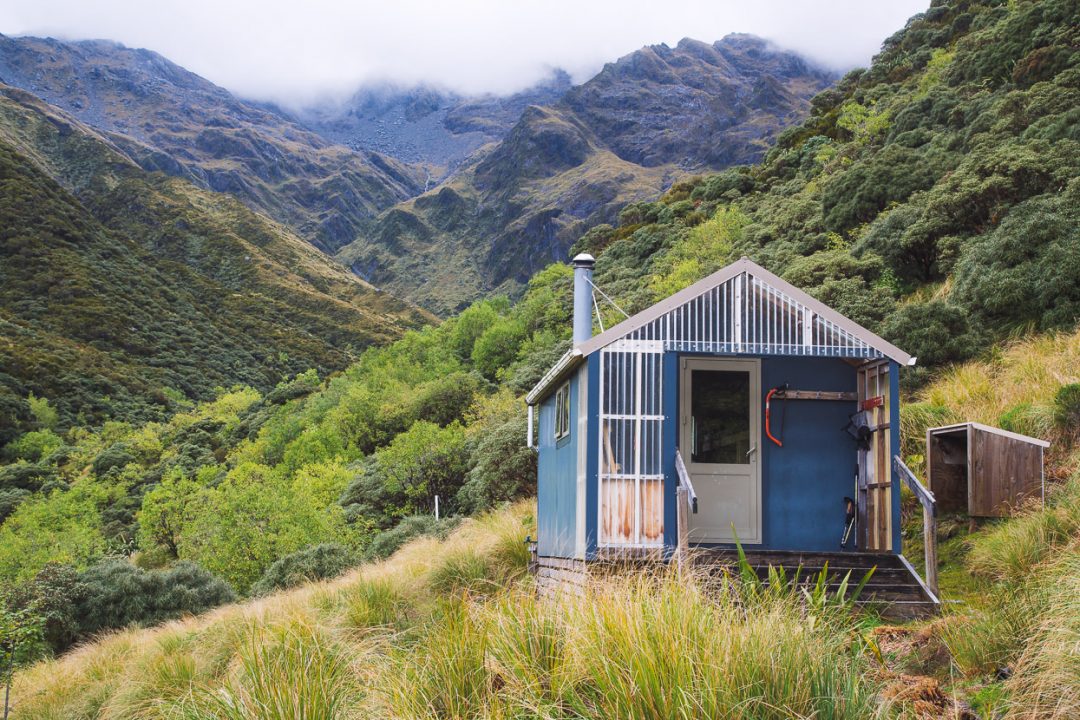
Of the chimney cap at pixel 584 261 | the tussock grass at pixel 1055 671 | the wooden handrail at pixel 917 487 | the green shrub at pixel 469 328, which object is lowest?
the tussock grass at pixel 1055 671

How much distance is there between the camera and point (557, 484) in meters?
12.5

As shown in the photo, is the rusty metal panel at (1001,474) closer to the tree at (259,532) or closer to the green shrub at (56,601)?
the green shrub at (56,601)

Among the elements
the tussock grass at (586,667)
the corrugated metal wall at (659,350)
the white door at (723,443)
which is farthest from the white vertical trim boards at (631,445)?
the tussock grass at (586,667)

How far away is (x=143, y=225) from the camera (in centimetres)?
15988

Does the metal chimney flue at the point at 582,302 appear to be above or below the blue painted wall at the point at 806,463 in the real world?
above

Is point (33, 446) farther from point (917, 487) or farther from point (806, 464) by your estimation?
point (917, 487)

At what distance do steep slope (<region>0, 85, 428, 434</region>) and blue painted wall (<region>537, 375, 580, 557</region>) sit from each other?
73.2 m

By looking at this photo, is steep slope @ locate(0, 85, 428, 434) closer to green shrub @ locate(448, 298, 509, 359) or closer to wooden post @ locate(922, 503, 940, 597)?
green shrub @ locate(448, 298, 509, 359)

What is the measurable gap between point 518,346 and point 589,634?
4079 centimetres

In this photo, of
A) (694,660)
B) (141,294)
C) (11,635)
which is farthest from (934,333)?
(141,294)

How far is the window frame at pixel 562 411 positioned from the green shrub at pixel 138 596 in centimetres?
1243

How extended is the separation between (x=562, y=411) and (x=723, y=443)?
2265 mm

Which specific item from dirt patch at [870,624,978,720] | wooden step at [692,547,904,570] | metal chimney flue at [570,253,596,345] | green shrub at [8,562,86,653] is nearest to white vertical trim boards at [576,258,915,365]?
wooden step at [692,547,904,570]

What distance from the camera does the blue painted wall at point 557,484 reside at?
426 inches
